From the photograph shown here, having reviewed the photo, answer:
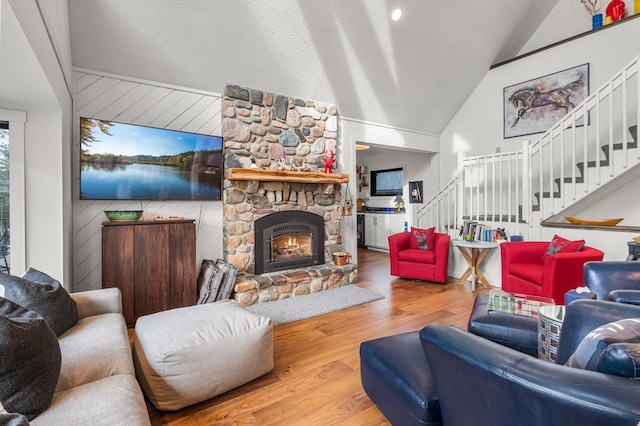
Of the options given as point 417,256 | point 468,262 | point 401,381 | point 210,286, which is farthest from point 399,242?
point 401,381

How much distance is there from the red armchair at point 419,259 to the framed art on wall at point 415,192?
2.12 m

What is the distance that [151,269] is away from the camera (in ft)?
9.68

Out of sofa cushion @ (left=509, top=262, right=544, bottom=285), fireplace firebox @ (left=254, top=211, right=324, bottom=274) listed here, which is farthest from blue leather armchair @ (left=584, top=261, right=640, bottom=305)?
fireplace firebox @ (left=254, top=211, right=324, bottom=274)

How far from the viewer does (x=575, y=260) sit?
9.76ft

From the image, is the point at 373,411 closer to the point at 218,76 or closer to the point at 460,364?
the point at 460,364

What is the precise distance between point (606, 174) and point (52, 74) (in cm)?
521

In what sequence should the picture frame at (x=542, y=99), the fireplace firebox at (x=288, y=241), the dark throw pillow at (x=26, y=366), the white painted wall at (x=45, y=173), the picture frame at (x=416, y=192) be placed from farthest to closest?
the picture frame at (x=416, y=192)
the picture frame at (x=542, y=99)
the fireplace firebox at (x=288, y=241)
the white painted wall at (x=45, y=173)
the dark throw pillow at (x=26, y=366)

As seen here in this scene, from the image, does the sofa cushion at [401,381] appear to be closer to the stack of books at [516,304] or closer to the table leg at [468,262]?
the stack of books at [516,304]

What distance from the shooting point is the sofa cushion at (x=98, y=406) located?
106 centimetres

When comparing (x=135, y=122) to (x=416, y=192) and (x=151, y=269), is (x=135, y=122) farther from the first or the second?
(x=416, y=192)

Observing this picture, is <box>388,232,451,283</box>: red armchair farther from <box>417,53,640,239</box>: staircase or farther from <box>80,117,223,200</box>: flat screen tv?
<box>80,117,223,200</box>: flat screen tv

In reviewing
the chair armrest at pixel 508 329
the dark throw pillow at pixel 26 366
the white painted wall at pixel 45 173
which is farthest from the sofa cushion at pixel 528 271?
the white painted wall at pixel 45 173

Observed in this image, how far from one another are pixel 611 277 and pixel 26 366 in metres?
3.13

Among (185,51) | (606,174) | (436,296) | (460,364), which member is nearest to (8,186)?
(185,51)
